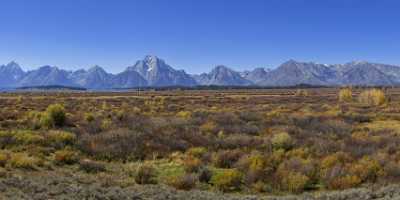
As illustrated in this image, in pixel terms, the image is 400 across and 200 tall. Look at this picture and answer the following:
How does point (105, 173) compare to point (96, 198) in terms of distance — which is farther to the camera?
point (105, 173)

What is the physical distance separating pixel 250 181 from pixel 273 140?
6.14 metres

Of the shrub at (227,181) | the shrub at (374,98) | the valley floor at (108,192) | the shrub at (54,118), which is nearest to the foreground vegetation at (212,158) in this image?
the shrub at (227,181)

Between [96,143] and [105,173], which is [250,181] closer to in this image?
[105,173]

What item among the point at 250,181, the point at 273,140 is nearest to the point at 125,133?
the point at 273,140

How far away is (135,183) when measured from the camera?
12836 millimetres

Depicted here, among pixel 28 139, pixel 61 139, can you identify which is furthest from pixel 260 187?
pixel 28 139

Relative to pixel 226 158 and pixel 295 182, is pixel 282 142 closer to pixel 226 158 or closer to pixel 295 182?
pixel 226 158

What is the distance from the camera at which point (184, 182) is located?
1248cm

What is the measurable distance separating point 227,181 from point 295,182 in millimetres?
2036

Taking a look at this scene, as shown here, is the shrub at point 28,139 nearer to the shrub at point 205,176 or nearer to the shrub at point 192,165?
the shrub at point 192,165

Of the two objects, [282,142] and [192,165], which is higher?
[282,142]

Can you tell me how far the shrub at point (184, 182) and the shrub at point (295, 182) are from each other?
278 centimetres

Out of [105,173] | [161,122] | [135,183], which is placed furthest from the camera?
[161,122]

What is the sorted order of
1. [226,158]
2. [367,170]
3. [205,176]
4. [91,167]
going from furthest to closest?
[226,158], [91,167], [367,170], [205,176]
